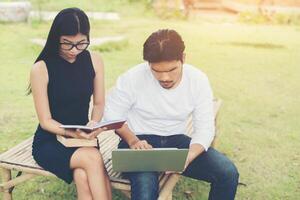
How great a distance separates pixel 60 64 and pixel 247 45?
7152mm

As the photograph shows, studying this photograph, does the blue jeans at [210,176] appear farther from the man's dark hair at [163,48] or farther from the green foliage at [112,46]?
the green foliage at [112,46]

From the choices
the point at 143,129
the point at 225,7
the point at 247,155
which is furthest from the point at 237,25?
the point at 143,129

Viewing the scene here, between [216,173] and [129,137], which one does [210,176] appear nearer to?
[216,173]

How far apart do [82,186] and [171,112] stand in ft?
2.62

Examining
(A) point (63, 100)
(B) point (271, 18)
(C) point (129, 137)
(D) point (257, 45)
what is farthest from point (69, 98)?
(B) point (271, 18)

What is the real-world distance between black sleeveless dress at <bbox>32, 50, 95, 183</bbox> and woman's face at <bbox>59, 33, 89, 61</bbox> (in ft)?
0.49

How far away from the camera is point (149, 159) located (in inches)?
120

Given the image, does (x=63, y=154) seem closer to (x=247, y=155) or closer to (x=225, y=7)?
(x=247, y=155)

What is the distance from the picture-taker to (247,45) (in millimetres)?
10078

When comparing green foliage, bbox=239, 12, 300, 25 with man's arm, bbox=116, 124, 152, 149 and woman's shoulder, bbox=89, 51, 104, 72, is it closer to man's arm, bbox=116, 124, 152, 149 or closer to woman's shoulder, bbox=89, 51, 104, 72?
woman's shoulder, bbox=89, 51, 104, 72

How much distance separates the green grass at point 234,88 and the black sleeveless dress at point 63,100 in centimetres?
75

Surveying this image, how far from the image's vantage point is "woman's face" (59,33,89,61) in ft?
10.7

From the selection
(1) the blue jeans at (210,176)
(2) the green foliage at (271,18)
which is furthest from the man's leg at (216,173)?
(2) the green foliage at (271,18)

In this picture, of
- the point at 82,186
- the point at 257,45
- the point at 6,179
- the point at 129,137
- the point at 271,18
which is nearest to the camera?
the point at 82,186
